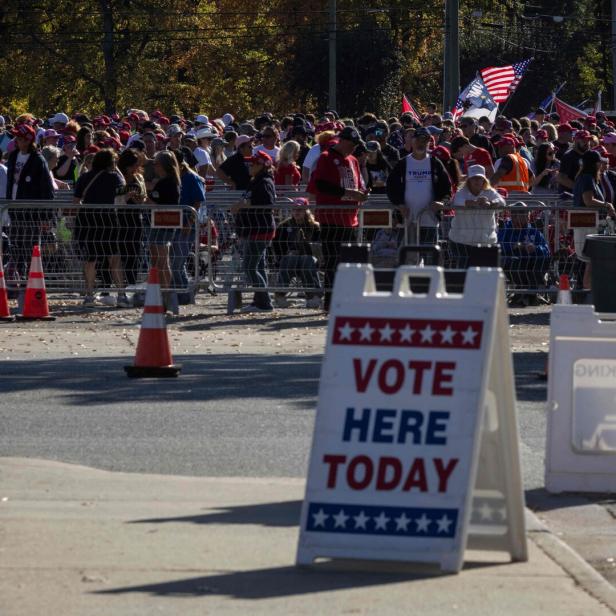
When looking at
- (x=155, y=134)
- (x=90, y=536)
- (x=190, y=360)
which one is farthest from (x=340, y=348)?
(x=155, y=134)

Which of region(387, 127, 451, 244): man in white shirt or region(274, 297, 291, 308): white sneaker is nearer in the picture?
region(387, 127, 451, 244): man in white shirt

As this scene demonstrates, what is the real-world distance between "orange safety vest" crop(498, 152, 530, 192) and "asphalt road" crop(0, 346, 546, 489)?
6.42m

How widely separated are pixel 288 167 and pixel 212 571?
16.0 m

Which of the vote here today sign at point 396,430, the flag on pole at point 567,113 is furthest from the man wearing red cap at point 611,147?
the vote here today sign at point 396,430

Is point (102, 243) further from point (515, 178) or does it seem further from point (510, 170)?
point (515, 178)

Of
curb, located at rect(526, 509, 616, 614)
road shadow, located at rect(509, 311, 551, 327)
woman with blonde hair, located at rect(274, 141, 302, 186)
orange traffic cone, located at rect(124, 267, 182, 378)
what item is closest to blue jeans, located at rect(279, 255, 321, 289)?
road shadow, located at rect(509, 311, 551, 327)

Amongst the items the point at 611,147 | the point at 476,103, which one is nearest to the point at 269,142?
the point at 611,147

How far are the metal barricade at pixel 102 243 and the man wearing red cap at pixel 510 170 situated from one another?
3935mm

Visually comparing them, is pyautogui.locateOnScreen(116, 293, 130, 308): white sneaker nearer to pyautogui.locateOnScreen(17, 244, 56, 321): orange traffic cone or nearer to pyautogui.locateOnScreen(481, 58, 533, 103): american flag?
pyautogui.locateOnScreen(17, 244, 56, 321): orange traffic cone

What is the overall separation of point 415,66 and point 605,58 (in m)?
17.9

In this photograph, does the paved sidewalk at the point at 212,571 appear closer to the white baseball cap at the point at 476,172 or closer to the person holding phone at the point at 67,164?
the white baseball cap at the point at 476,172

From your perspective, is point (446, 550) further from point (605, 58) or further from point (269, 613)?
point (605, 58)

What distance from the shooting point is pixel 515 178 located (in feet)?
65.3

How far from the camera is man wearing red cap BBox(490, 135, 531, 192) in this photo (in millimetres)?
19641
